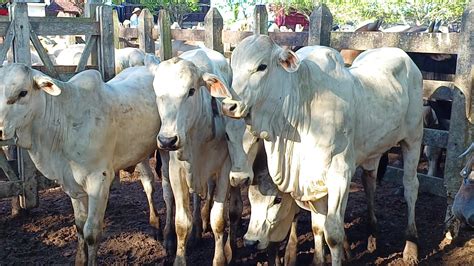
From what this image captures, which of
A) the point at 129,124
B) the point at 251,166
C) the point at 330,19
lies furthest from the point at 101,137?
the point at 330,19

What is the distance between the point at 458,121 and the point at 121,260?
10.8 ft

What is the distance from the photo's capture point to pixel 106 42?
6.41m

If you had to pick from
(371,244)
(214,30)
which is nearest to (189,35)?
(214,30)

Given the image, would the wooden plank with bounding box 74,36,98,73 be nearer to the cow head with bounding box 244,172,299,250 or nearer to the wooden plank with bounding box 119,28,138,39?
the cow head with bounding box 244,172,299,250

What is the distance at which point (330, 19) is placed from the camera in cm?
672

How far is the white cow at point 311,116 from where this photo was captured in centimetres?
376

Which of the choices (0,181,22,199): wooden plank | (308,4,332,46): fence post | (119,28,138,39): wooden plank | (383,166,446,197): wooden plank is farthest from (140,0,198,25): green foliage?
(383,166,446,197): wooden plank

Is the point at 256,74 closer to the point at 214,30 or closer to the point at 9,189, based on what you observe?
the point at 9,189

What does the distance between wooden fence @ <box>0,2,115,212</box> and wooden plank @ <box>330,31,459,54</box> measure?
262 cm

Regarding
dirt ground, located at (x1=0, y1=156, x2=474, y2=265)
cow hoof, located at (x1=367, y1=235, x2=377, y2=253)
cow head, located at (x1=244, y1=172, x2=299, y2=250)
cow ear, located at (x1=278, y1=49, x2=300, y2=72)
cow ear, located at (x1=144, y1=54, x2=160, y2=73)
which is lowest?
dirt ground, located at (x1=0, y1=156, x2=474, y2=265)

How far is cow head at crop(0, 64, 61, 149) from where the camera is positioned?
3908 mm

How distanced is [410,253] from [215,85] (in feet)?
Answer: 7.63

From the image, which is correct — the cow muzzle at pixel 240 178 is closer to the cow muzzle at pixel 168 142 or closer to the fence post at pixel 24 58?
the cow muzzle at pixel 168 142

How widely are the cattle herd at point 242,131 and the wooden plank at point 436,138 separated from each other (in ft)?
2.57
